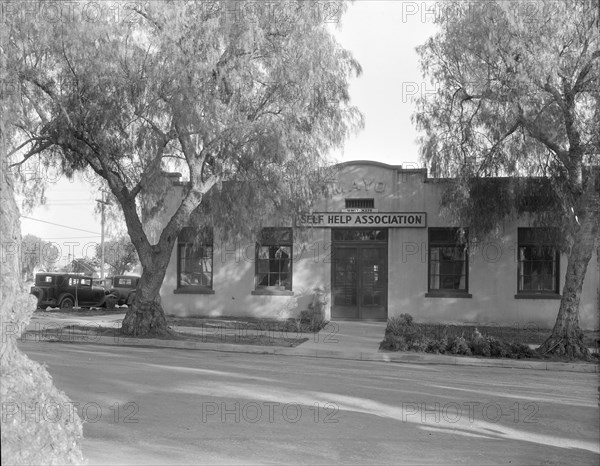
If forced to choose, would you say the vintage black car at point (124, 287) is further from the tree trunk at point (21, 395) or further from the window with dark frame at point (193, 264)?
the tree trunk at point (21, 395)

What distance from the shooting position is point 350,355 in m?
15.2

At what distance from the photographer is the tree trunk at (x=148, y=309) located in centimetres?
1695

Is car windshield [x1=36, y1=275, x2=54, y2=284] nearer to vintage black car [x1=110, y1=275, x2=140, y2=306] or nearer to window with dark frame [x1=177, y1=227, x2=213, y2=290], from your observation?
vintage black car [x1=110, y1=275, x2=140, y2=306]

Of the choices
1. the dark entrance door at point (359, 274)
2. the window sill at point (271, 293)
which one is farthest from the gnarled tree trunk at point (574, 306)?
the window sill at point (271, 293)

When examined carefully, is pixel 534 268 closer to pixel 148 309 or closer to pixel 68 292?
pixel 148 309

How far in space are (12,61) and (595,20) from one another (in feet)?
42.8

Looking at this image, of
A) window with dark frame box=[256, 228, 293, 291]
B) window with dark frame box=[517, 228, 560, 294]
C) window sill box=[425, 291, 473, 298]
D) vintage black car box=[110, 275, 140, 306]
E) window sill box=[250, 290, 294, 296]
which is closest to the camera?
window with dark frame box=[517, 228, 560, 294]

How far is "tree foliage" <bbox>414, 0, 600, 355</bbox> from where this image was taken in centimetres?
1435

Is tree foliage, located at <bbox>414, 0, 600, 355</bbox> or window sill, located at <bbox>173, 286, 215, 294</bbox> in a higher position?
tree foliage, located at <bbox>414, 0, 600, 355</bbox>

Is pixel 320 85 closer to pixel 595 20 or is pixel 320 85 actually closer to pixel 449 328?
pixel 595 20

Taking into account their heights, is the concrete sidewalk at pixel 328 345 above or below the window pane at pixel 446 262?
below

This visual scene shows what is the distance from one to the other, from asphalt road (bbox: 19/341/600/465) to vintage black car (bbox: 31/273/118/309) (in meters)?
17.1

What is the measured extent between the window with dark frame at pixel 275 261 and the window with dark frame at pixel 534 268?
7671 mm

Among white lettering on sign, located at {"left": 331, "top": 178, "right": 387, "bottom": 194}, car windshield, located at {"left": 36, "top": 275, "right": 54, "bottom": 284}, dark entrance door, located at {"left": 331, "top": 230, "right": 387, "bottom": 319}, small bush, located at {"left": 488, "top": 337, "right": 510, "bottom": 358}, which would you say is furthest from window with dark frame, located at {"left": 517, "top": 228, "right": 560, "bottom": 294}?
car windshield, located at {"left": 36, "top": 275, "right": 54, "bottom": 284}
